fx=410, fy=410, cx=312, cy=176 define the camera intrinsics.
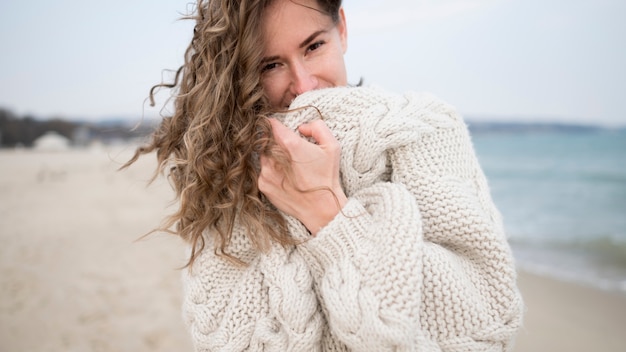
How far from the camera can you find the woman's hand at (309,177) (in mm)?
1165

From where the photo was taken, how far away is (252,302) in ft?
3.95

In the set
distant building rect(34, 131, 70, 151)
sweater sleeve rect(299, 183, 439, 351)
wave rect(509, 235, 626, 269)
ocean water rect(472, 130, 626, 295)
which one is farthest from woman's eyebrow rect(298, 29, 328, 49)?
distant building rect(34, 131, 70, 151)

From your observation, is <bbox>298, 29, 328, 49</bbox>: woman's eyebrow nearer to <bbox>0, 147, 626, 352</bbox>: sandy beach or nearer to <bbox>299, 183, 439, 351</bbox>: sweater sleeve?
<bbox>299, 183, 439, 351</bbox>: sweater sleeve

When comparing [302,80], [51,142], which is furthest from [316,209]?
[51,142]

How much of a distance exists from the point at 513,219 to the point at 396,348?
391 inches

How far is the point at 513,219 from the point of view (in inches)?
385

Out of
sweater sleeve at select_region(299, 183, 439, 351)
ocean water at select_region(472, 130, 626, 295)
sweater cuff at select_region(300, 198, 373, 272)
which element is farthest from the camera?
ocean water at select_region(472, 130, 626, 295)

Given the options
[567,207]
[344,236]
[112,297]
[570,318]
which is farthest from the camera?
[567,207]

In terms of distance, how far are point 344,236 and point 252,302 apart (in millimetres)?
342

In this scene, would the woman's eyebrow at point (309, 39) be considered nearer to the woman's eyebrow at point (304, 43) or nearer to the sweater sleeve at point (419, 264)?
the woman's eyebrow at point (304, 43)

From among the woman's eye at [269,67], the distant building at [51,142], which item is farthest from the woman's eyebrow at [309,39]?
the distant building at [51,142]

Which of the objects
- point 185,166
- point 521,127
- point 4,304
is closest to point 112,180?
point 4,304

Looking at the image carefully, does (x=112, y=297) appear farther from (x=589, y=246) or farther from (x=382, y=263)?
(x=589, y=246)

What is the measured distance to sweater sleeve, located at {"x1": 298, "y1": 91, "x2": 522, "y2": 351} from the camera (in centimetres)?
100
